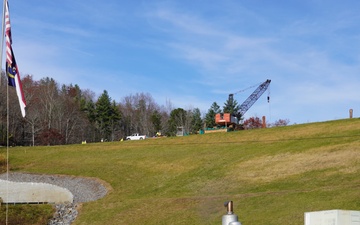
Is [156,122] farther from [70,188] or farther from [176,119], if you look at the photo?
[70,188]

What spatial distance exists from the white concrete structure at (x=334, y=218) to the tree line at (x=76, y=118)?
299ft

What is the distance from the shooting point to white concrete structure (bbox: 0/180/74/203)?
3253cm

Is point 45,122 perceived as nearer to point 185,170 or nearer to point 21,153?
point 21,153

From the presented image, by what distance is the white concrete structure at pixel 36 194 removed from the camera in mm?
32531

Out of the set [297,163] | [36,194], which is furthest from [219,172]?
[36,194]

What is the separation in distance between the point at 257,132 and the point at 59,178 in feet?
62.8

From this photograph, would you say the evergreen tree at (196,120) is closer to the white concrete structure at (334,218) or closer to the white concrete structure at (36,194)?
the white concrete structure at (36,194)

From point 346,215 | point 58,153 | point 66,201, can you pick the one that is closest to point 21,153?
point 58,153

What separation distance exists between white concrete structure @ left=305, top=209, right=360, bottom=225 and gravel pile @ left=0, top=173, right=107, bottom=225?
20423mm

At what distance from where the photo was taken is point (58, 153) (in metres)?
52.3

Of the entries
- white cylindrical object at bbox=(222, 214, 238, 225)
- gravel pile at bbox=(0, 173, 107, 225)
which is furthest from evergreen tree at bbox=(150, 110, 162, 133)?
white cylindrical object at bbox=(222, 214, 238, 225)

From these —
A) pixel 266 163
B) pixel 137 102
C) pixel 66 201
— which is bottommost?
pixel 66 201

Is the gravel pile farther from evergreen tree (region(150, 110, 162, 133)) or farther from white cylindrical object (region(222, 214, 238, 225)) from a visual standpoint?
evergreen tree (region(150, 110, 162, 133))

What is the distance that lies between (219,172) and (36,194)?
12.4 metres
